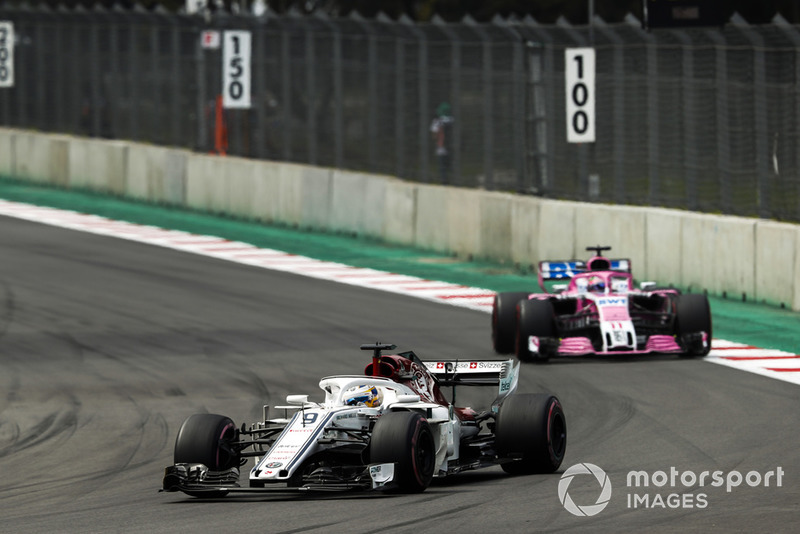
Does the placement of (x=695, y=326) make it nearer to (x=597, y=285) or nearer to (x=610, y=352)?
(x=610, y=352)

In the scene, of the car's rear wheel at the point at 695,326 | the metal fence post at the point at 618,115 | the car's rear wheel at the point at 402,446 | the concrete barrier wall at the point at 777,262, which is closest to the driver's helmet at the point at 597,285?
the car's rear wheel at the point at 695,326

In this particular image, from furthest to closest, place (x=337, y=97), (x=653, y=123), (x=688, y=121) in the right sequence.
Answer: (x=337, y=97) < (x=653, y=123) < (x=688, y=121)

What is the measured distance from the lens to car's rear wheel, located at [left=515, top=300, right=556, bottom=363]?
56.9 ft

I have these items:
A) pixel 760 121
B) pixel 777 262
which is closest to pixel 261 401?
pixel 777 262

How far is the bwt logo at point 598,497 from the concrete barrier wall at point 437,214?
9.29 metres

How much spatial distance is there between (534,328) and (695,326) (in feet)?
5.30

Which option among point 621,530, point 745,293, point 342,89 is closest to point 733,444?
point 621,530

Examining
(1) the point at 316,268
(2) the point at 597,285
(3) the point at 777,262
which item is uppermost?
(3) the point at 777,262

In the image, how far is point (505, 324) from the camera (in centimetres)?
1791

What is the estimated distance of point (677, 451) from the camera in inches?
502

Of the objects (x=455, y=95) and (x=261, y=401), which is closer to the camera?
(x=261, y=401)

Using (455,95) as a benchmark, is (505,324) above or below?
below

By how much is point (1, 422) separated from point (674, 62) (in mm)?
11496

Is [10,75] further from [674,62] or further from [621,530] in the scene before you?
[621,530]
